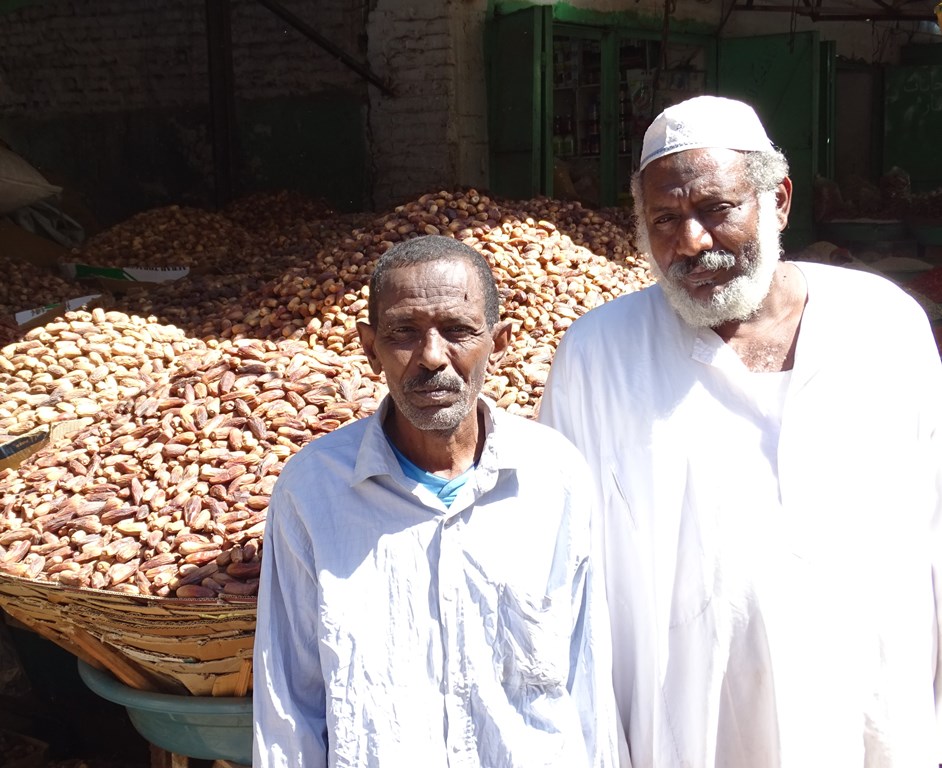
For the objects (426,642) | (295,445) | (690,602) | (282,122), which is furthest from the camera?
(282,122)

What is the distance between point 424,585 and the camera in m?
1.47

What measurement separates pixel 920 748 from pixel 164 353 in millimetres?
2825

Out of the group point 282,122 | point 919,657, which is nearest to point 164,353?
point 919,657

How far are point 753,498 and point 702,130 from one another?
2.09 feet

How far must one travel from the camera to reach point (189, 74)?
8.09 metres

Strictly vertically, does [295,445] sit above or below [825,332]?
below

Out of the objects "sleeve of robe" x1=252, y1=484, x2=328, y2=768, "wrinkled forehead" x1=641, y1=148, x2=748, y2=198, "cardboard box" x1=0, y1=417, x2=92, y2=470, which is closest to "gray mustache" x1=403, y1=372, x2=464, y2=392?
"sleeve of robe" x1=252, y1=484, x2=328, y2=768

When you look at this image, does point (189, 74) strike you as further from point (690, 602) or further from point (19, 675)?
point (690, 602)

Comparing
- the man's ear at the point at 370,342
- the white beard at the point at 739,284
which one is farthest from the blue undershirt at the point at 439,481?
the white beard at the point at 739,284

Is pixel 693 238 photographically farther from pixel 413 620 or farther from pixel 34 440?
pixel 34 440

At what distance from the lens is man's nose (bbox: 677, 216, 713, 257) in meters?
1.74

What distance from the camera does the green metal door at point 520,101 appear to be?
243 inches

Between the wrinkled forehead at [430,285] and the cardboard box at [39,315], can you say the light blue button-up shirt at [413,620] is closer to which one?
the wrinkled forehead at [430,285]

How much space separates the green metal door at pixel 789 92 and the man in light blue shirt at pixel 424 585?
6748mm
